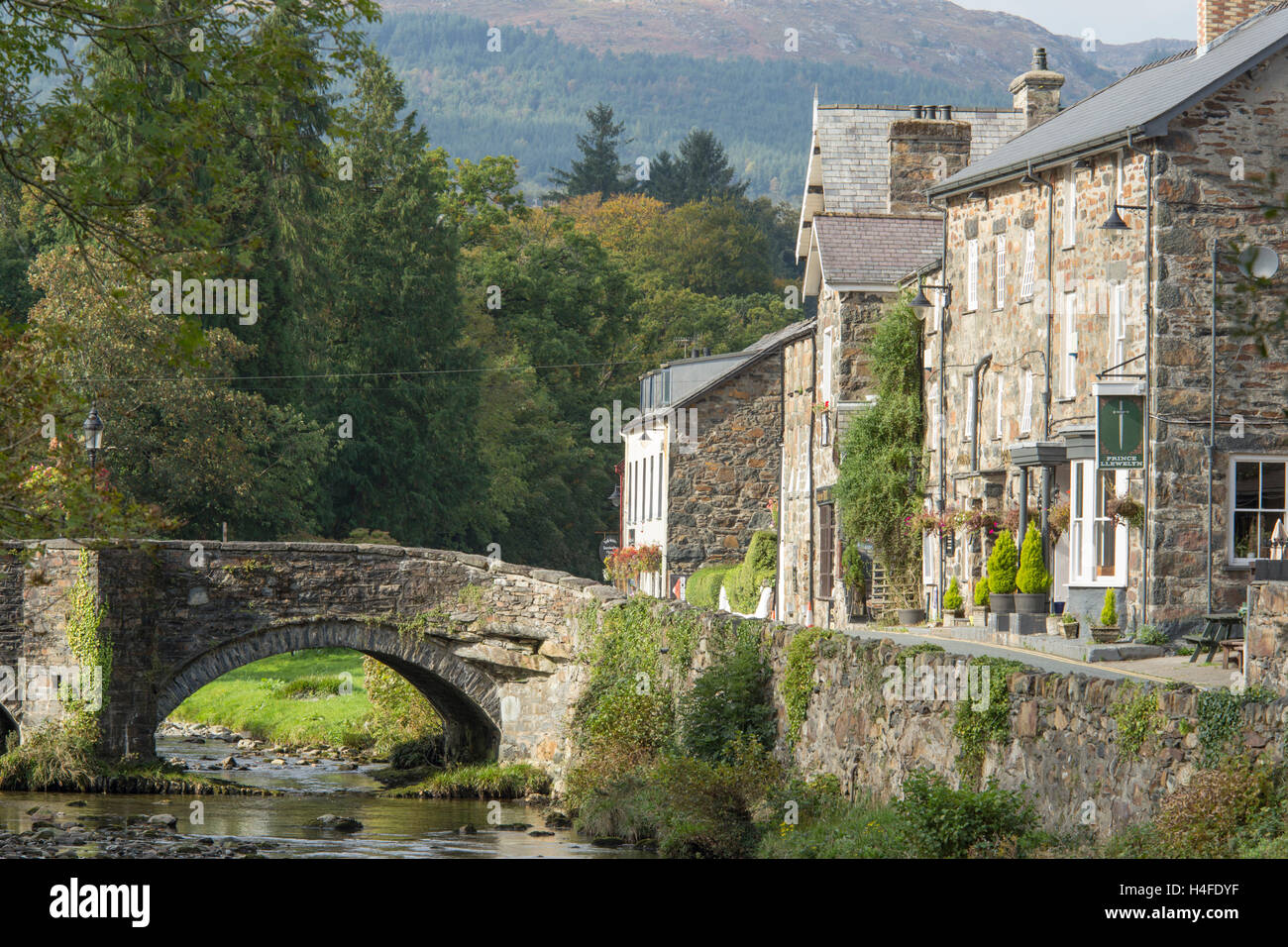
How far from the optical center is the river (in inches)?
765

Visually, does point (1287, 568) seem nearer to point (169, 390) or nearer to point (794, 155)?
point (169, 390)

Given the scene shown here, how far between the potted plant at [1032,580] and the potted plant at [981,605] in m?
1.14

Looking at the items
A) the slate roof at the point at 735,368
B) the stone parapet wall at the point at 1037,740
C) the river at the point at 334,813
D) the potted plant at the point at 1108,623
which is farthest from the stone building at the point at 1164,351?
the slate roof at the point at 735,368

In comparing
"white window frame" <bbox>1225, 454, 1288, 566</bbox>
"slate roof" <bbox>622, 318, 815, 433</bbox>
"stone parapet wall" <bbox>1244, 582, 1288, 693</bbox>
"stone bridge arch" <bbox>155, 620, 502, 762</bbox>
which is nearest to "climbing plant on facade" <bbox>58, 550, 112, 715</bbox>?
Result: "stone bridge arch" <bbox>155, 620, 502, 762</bbox>

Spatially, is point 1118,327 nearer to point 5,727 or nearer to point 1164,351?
point 1164,351

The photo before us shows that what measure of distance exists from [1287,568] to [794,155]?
174m

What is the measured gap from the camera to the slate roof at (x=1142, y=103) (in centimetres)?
2370

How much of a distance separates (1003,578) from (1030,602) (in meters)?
0.69

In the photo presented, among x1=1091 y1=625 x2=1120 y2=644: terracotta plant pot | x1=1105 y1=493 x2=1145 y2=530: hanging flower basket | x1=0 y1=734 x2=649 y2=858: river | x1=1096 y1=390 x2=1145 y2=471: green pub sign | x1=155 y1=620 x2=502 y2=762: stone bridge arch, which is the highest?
x1=1096 y1=390 x2=1145 y2=471: green pub sign

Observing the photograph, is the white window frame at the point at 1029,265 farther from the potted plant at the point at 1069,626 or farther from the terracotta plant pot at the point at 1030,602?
the potted plant at the point at 1069,626

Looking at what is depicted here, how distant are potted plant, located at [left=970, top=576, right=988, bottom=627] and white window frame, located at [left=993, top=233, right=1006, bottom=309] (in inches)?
180

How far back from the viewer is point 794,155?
627ft

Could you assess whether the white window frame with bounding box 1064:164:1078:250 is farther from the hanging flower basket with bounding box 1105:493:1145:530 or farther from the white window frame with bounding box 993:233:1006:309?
the hanging flower basket with bounding box 1105:493:1145:530
